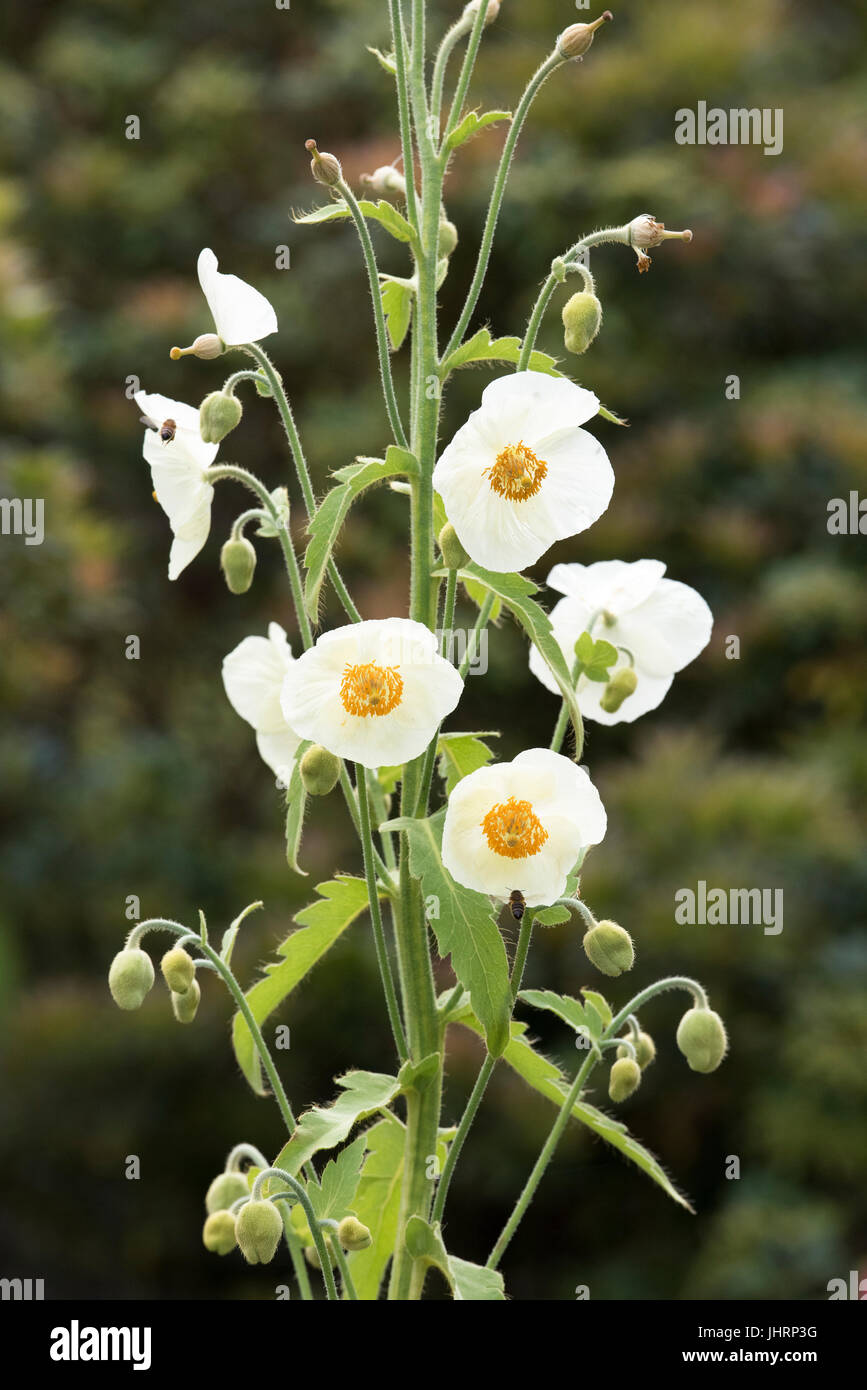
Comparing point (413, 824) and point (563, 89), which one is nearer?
point (413, 824)

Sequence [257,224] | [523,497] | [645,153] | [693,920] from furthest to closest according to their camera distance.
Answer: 1. [257,224]
2. [645,153]
3. [693,920]
4. [523,497]

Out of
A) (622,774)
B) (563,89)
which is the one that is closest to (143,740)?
(622,774)

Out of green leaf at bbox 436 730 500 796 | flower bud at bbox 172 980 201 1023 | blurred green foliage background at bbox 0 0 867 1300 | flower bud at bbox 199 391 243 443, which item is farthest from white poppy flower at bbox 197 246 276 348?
→ blurred green foliage background at bbox 0 0 867 1300

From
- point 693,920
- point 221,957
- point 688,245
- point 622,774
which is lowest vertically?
point 693,920

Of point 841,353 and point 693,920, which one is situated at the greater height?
point 841,353

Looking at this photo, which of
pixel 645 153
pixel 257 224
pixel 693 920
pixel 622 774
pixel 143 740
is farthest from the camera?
pixel 257 224

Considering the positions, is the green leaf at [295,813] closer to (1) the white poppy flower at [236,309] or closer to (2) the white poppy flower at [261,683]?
(2) the white poppy flower at [261,683]

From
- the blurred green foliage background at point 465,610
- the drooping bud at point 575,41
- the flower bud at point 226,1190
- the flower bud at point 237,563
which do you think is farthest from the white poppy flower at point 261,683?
the blurred green foliage background at point 465,610

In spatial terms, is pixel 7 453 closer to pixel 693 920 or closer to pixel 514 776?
pixel 693 920
